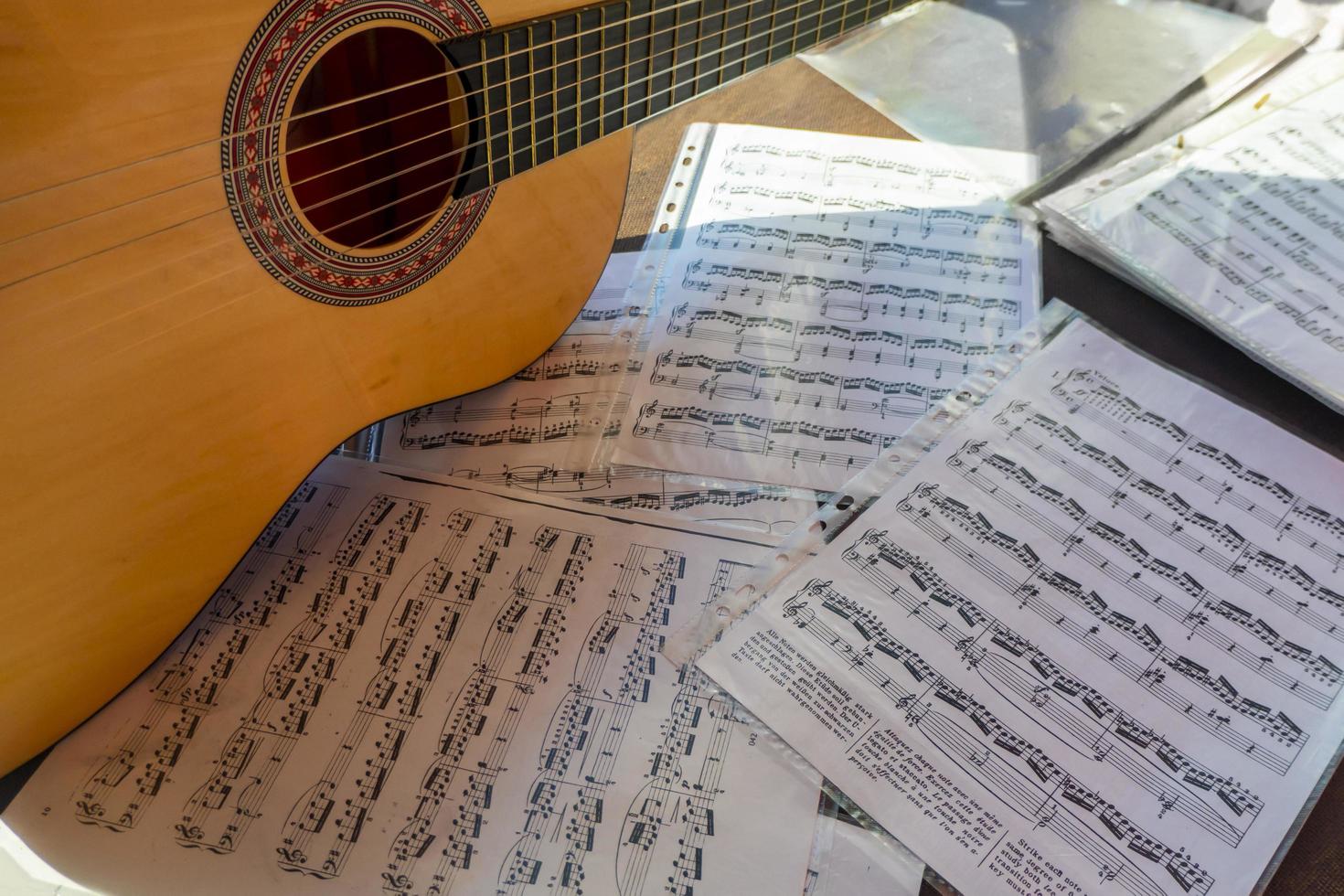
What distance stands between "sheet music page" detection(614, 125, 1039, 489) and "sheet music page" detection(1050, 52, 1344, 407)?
0.10 metres

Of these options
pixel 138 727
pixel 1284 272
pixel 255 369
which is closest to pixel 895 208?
pixel 1284 272

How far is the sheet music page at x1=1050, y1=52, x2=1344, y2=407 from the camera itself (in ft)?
2.56

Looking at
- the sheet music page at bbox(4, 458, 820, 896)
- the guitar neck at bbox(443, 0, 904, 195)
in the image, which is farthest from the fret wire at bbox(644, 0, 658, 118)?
the sheet music page at bbox(4, 458, 820, 896)

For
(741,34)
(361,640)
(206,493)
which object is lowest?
(361,640)

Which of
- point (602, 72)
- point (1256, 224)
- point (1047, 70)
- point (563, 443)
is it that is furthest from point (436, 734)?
point (1047, 70)

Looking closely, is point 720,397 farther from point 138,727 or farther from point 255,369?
point 138,727

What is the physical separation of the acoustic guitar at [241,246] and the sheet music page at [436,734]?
0.05 meters

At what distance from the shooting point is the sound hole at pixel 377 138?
0.64 meters

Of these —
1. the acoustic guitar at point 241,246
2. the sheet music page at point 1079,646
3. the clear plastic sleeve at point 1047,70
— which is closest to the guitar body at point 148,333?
the acoustic guitar at point 241,246

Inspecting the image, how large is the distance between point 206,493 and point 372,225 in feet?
0.72

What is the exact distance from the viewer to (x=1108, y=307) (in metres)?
0.83

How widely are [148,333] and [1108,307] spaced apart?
2.35 feet

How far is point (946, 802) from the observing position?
1.78 ft

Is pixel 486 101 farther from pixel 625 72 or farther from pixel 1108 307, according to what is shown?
pixel 1108 307
